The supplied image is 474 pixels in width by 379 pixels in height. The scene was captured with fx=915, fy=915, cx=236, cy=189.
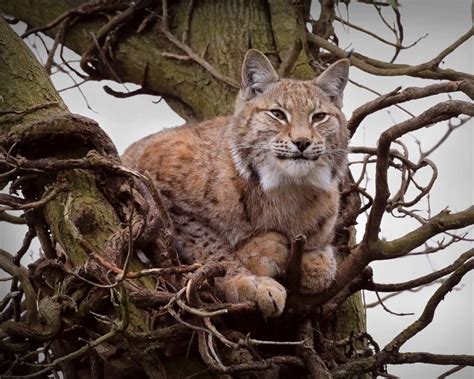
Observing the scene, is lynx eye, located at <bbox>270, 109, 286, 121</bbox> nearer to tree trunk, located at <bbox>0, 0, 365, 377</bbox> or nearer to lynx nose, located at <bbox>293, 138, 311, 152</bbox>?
lynx nose, located at <bbox>293, 138, 311, 152</bbox>

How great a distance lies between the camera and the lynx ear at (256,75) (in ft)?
14.1

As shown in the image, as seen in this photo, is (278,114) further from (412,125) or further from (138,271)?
(412,125)

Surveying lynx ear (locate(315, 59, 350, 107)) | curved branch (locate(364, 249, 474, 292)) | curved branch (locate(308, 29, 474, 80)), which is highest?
curved branch (locate(308, 29, 474, 80))

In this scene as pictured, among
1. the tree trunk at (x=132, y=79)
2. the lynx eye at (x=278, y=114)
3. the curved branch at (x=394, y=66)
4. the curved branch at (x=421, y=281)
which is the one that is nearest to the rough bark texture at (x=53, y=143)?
the tree trunk at (x=132, y=79)

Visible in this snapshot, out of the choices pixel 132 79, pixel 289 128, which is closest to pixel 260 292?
pixel 289 128

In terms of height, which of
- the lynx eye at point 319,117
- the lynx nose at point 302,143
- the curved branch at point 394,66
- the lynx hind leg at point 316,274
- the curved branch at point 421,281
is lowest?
the lynx hind leg at point 316,274

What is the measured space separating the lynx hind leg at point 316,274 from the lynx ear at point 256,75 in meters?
0.89

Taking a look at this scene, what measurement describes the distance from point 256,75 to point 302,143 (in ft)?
1.93

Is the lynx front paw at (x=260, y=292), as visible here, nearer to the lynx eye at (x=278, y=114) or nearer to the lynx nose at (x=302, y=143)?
the lynx nose at (x=302, y=143)

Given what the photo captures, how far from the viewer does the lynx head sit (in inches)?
155

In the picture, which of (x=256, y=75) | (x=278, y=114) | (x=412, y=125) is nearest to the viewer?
(x=412, y=125)

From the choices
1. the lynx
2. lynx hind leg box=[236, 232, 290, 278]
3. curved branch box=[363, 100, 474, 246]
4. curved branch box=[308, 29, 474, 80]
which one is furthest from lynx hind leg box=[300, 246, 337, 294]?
curved branch box=[308, 29, 474, 80]

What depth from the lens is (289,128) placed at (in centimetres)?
401

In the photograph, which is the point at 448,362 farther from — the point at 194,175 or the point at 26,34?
the point at 26,34
